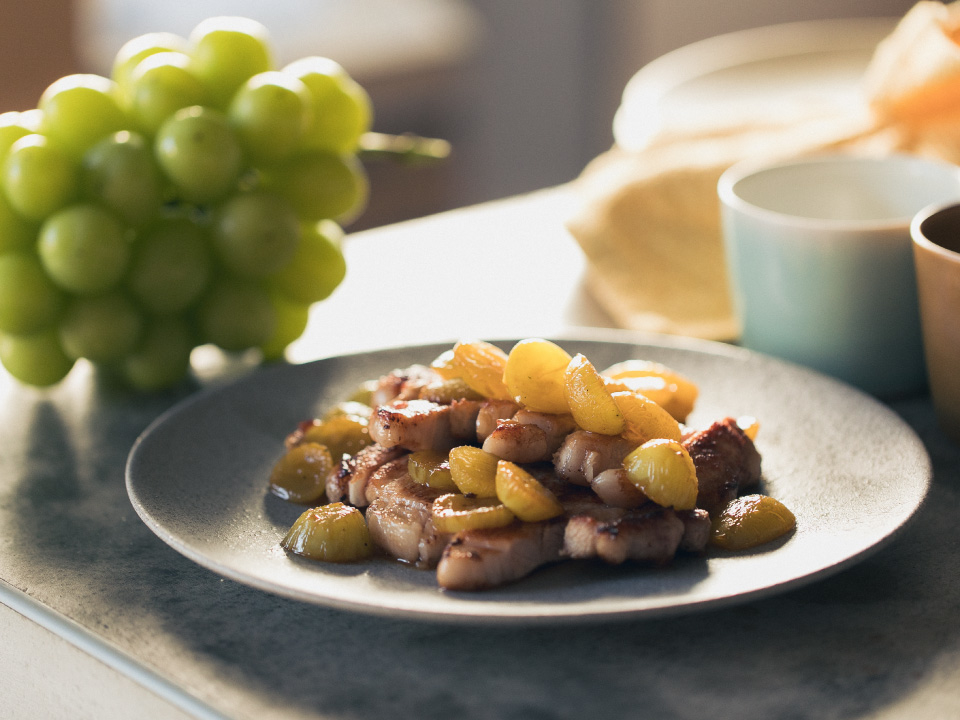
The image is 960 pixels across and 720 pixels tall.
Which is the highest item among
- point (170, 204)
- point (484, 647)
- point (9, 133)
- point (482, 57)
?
point (9, 133)

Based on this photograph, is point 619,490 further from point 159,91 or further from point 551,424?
point 159,91

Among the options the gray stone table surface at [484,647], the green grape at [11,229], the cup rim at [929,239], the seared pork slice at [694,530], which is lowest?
the gray stone table surface at [484,647]

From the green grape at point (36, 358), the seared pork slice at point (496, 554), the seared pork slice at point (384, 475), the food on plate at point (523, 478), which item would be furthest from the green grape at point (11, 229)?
the seared pork slice at point (496, 554)

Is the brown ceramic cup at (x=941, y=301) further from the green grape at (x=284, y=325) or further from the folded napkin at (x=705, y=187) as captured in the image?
the green grape at (x=284, y=325)

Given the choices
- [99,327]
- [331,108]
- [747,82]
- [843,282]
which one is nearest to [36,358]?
[99,327]

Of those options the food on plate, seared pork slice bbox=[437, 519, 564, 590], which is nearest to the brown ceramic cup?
the food on plate

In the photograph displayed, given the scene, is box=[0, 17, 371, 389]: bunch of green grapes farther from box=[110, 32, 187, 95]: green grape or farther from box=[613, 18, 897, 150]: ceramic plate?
box=[613, 18, 897, 150]: ceramic plate

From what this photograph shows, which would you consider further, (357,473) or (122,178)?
(122,178)
